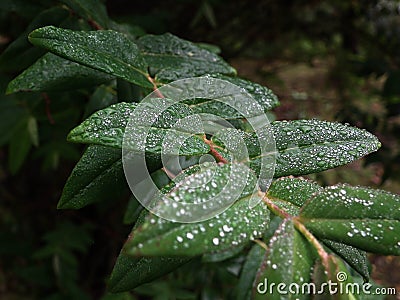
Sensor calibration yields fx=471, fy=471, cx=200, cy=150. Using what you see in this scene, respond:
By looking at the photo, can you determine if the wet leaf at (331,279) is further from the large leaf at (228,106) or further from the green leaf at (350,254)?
the large leaf at (228,106)

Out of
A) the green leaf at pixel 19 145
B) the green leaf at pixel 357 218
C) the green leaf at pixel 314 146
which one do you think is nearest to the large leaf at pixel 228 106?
the green leaf at pixel 314 146

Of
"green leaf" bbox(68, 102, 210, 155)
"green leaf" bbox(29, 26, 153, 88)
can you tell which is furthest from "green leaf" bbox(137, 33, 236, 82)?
"green leaf" bbox(68, 102, 210, 155)

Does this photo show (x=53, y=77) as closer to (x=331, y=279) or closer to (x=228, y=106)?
(x=228, y=106)

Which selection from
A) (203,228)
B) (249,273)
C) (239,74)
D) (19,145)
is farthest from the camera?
(239,74)

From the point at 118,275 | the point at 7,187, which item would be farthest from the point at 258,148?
the point at 7,187

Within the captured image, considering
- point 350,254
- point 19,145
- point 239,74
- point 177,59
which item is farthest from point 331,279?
point 239,74

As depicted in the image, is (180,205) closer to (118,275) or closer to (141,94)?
(118,275)
